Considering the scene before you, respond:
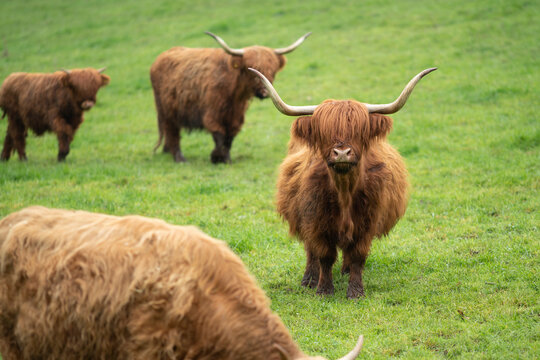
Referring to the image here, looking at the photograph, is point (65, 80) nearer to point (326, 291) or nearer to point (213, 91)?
point (213, 91)

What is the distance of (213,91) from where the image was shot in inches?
413

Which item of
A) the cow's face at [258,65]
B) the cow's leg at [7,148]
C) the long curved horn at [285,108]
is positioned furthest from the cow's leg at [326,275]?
the cow's leg at [7,148]

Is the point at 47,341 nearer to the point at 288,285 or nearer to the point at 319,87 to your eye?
the point at 288,285

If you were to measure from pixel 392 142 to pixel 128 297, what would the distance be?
8.00 m

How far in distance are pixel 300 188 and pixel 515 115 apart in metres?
6.63

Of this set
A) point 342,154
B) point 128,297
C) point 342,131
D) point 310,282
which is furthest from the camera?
point 310,282

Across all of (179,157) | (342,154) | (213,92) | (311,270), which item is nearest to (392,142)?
(213,92)

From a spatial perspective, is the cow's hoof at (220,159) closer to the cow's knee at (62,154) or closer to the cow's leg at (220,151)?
the cow's leg at (220,151)

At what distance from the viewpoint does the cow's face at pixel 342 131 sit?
15.4 ft

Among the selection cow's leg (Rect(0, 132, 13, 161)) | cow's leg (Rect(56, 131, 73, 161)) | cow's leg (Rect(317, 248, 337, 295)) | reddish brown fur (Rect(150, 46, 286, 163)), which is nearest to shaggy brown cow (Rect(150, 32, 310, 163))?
reddish brown fur (Rect(150, 46, 286, 163))

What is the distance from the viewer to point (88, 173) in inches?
365

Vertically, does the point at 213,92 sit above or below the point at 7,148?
above

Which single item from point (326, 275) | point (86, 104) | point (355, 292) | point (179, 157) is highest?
point (86, 104)

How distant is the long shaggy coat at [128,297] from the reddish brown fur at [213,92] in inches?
287
